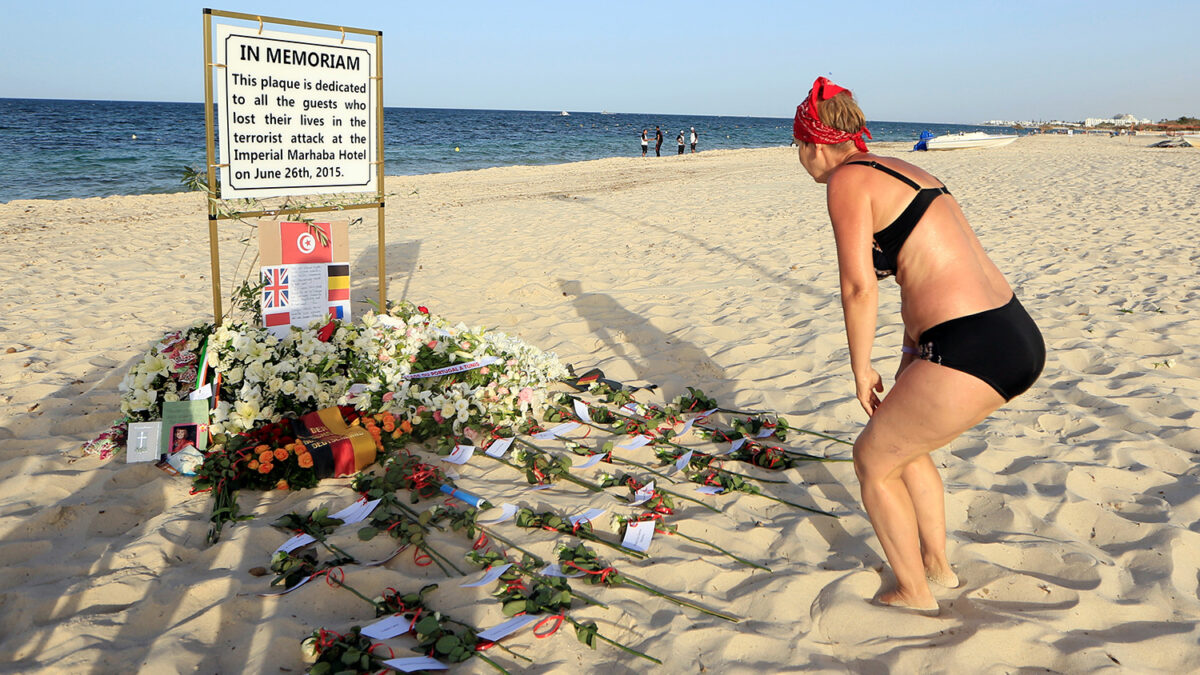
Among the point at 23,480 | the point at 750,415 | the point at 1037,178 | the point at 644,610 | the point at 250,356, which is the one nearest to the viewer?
the point at 644,610

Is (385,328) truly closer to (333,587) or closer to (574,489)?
(574,489)

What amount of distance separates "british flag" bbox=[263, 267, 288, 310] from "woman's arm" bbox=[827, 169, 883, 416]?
3.17 m

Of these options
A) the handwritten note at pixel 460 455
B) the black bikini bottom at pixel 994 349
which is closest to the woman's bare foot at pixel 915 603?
the black bikini bottom at pixel 994 349

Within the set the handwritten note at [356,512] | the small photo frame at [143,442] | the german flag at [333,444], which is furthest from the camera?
the small photo frame at [143,442]

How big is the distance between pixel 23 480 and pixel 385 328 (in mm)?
1838

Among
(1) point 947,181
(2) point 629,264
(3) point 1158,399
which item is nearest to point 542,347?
(2) point 629,264

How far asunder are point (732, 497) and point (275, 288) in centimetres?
283

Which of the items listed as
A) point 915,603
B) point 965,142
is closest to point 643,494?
point 915,603

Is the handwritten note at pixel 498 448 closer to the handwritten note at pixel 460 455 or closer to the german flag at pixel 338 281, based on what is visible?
the handwritten note at pixel 460 455

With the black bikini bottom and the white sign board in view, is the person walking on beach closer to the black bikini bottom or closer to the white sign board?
the black bikini bottom

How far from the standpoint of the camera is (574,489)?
130 inches

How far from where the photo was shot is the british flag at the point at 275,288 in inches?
155

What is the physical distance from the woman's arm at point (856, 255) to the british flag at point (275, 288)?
3.17 metres

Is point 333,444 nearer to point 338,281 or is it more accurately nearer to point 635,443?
point 338,281
